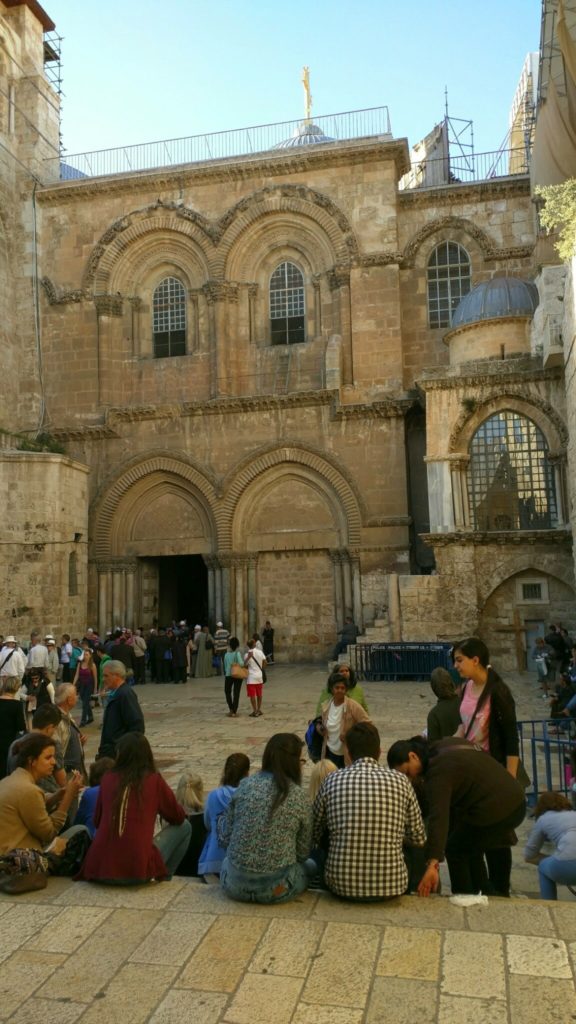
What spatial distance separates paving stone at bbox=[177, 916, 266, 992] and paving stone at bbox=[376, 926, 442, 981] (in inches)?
27.1

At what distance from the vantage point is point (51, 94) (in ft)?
83.6

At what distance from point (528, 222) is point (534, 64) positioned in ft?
37.4

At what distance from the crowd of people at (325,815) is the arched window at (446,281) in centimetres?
1819

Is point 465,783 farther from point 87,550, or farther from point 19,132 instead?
point 19,132

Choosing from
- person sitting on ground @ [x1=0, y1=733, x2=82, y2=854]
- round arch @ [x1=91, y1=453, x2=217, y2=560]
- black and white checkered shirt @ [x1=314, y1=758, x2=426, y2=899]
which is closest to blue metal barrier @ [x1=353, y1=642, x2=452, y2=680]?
round arch @ [x1=91, y1=453, x2=217, y2=560]

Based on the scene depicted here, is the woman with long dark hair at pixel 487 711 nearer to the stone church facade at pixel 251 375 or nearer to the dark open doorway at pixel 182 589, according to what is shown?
the stone church facade at pixel 251 375

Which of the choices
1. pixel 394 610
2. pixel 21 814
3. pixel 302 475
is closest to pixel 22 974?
pixel 21 814

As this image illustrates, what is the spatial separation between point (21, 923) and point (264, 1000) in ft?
5.47

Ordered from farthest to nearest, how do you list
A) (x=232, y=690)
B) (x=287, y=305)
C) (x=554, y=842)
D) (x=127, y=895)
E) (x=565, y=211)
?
(x=287, y=305)
(x=565, y=211)
(x=232, y=690)
(x=554, y=842)
(x=127, y=895)

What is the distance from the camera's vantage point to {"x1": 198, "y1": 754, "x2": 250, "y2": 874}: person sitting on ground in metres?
5.23

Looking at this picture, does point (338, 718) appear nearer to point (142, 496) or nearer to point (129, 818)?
point (129, 818)

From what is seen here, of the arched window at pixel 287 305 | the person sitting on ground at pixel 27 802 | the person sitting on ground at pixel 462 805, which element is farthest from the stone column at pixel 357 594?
the person sitting on ground at pixel 27 802

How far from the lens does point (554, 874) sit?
4.98m

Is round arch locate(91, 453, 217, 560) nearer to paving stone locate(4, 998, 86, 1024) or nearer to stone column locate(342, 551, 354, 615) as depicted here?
stone column locate(342, 551, 354, 615)
